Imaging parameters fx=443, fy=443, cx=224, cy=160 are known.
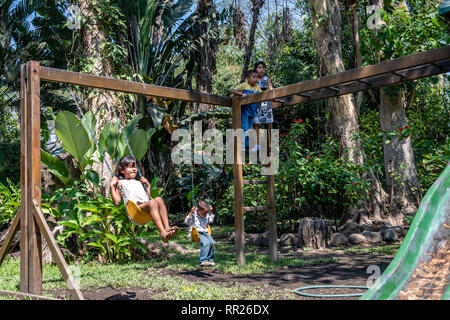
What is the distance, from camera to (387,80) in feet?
17.4

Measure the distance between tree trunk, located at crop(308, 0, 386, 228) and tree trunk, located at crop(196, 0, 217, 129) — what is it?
360 cm

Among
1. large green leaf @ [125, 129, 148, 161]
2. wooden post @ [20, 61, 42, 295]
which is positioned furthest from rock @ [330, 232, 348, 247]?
wooden post @ [20, 61, 42, 295]

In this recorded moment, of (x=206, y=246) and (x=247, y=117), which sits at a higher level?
(x=247, y=117)

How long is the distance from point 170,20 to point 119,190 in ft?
28.8

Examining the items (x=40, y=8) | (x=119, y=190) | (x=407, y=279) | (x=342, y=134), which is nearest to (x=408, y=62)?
(x=407, y=279)

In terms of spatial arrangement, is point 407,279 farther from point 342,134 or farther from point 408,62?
point 342,134

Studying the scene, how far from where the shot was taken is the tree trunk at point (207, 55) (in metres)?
12.5

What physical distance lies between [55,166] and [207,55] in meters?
7.26

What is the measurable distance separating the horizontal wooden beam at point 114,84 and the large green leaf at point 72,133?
3.89 feet

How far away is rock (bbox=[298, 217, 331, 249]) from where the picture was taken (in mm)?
8070

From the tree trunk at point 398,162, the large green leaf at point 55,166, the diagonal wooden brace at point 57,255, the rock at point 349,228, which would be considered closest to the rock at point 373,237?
the rock at point 349,228

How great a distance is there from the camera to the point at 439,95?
515 inches

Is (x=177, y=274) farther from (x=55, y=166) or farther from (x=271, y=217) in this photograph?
(x=55, y=166)

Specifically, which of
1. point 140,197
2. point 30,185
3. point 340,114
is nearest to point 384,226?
→ point 340,114
